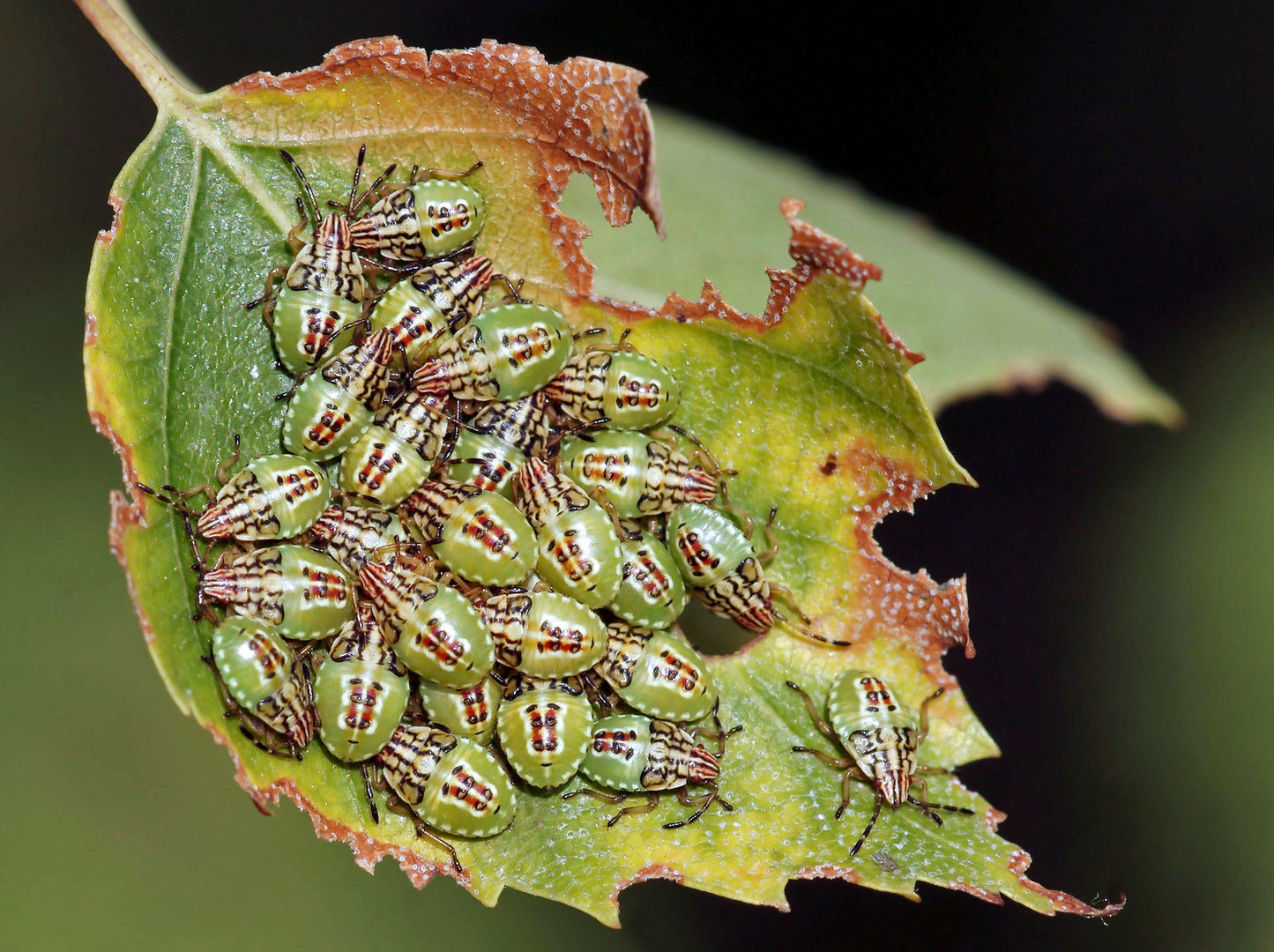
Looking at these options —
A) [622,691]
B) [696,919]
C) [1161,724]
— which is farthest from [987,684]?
[622,691]

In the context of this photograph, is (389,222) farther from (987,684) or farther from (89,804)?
(987,684)

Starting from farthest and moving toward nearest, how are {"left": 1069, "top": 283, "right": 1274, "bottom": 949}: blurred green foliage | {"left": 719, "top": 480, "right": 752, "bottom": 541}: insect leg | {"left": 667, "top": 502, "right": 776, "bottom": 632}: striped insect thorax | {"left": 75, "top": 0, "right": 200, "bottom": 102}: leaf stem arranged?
{"left": 1069, "top": 283, "right": 1274, "bottom": 949}: blurred green foliage
{"left": 719, "top": 480, "right": 752, "bottom": 541}: insect leg
{"left": 667, "top": 502, "right": 776, "bottom": 632}: striped insect thorax
{"left": 75, "top": 0, "right": 200, "bottom": 102}: leaf stem

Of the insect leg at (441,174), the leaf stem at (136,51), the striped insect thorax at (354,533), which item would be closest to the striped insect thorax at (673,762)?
the striped insect thorax at (354,533)

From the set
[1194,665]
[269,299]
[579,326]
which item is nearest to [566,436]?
[579,326]

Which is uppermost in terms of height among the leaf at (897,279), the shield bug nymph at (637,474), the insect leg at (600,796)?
the leaf at (897,279)

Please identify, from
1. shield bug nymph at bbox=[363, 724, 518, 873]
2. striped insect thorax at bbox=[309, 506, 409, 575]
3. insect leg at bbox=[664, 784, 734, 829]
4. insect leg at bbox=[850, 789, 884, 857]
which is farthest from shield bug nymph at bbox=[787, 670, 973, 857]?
striped insect thorax at bbox=[309, 506, 409, 575]

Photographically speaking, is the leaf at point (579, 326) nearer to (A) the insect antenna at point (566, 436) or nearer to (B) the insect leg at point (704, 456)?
(B) the insect leg at point (704, 456)

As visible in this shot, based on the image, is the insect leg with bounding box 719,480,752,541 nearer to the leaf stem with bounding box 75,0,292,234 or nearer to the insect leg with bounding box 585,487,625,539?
the insect leg with bounding box 585,487,625,539
